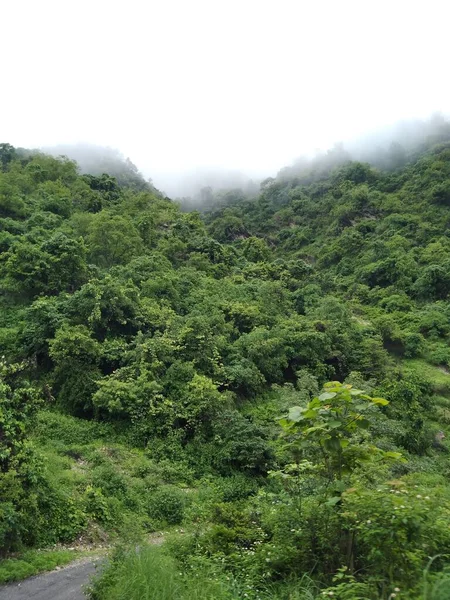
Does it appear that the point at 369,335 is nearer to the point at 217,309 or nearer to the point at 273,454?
the point at 217,309

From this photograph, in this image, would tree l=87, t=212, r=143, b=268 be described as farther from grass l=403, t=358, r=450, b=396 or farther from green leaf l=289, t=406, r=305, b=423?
green leaf l=289, t=406, r=305, b=423

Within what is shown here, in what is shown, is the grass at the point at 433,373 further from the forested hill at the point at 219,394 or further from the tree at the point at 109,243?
the tree at the point at 109,243

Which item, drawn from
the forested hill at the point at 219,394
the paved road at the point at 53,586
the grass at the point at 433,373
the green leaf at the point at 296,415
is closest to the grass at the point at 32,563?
the paved road at the point at 53,586

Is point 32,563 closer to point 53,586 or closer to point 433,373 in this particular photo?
point 53,586

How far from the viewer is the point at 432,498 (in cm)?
358

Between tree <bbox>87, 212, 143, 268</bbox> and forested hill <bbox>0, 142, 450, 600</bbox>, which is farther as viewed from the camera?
tree <bbox>87, 212, 143, 268</bbox>

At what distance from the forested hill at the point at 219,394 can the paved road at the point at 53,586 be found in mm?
1032

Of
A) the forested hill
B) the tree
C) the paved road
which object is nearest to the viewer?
the forested hill

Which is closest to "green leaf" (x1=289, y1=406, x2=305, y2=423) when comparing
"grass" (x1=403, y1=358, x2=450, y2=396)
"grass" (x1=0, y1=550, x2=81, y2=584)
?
"grass" (x1=0, y1=550, x2=81, y2=584)

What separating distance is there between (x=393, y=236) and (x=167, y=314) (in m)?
31.1

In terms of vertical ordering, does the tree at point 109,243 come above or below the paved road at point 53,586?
above

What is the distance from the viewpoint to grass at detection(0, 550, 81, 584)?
25.6ft

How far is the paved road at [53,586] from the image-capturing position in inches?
287

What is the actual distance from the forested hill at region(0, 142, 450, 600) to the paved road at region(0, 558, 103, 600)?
3.39 ft
